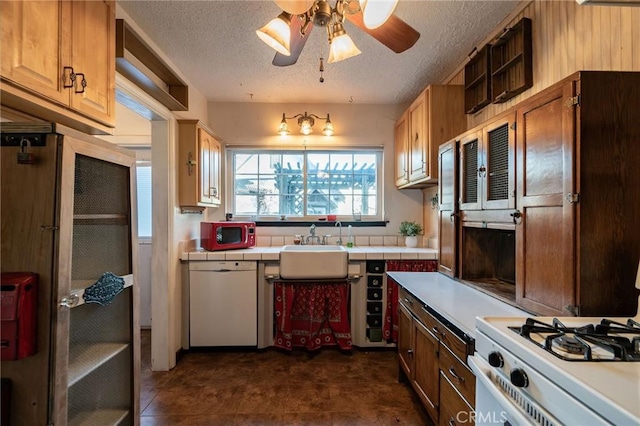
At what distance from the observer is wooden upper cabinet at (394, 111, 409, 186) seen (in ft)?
9.69

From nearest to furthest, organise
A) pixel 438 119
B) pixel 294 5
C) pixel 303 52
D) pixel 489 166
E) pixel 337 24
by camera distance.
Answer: pixel 294 5, pixel 337 24, pixel 489 166, pixel 303 52, pixel 438 119

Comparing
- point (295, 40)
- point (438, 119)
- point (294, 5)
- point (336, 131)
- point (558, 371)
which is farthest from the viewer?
point (336, 131)

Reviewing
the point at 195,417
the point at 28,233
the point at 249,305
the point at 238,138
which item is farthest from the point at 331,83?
the point at 195,417

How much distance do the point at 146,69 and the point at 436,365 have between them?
273cm

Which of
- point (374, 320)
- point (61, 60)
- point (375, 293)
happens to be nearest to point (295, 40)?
point (61, 60)

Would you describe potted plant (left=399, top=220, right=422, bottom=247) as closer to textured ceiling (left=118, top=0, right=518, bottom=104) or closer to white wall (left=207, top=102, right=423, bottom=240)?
white wall (left=207, top=102, right=423, bottom=240)

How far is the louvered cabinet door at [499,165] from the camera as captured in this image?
1.41 metres

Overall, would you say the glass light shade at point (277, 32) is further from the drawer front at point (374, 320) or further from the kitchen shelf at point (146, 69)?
the drawer front at point (374, 320)

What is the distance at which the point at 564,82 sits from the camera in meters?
1.11

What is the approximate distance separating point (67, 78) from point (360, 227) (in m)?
2.72

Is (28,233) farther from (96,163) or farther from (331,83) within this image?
(331,83)

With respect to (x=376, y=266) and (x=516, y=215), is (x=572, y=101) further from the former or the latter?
(x=376, y=266)

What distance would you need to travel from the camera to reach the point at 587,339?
0.86 meters

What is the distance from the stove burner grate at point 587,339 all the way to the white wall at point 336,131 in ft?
7.94
